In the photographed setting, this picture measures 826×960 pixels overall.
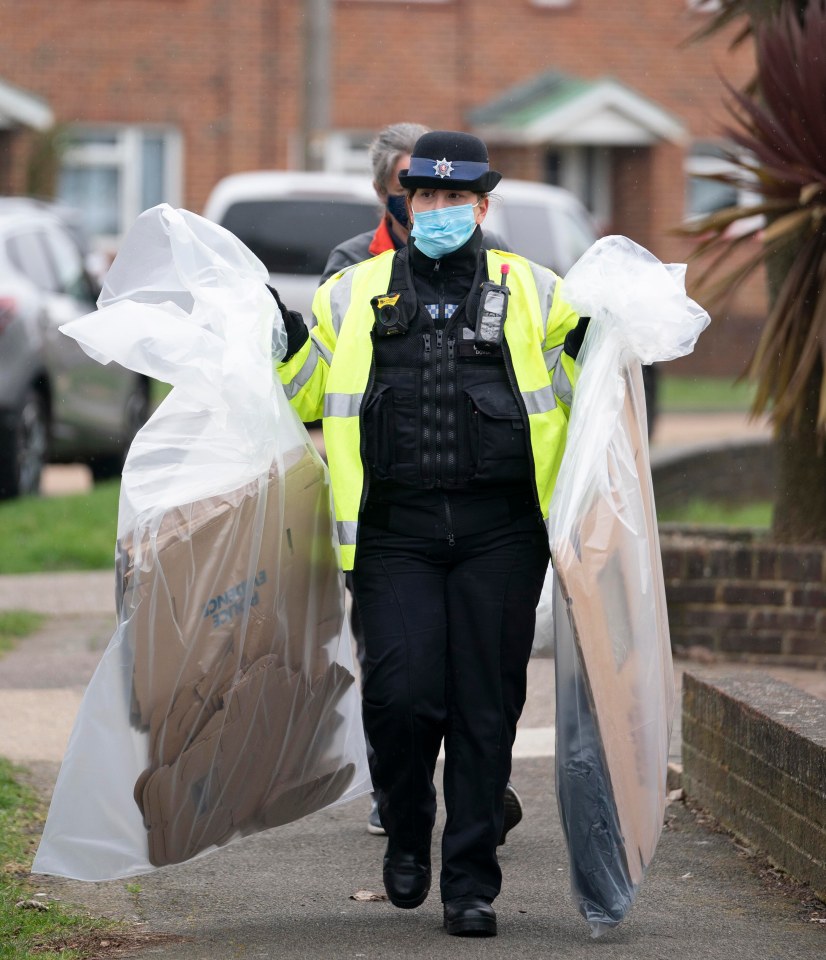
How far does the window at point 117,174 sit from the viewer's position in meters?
24.0

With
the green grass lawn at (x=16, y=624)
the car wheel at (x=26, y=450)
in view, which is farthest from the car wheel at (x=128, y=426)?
the green grass lawn at (x=16, y=624)

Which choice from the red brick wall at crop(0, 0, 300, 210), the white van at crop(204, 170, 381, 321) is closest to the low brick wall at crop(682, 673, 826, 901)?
the white van at crop(204, 170, 381, 321)

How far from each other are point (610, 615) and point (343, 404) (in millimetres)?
768

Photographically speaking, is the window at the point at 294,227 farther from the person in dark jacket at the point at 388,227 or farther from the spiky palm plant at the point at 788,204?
the person in dark jacket at the point at 388,227

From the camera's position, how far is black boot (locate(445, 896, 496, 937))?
4184 millimetres

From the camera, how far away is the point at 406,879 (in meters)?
4.29

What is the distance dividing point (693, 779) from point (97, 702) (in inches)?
83.7

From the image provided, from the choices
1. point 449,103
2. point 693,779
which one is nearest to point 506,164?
point 449,103

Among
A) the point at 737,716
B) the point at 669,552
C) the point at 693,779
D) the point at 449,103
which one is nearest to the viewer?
the point at 737,716

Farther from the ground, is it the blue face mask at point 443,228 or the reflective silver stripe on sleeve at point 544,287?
the blue face mask at point 443,228

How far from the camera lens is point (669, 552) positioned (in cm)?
771

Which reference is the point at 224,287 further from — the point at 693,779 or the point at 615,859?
the point at 693,779

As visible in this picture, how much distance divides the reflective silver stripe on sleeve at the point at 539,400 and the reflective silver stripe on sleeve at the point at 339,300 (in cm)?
47

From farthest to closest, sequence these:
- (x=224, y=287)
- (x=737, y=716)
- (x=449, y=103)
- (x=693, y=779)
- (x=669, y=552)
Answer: (x=449, y=103) → (x=669, y=552) → (x=693, y=779) → (x=737, y=716) → (x=224, y=287)
